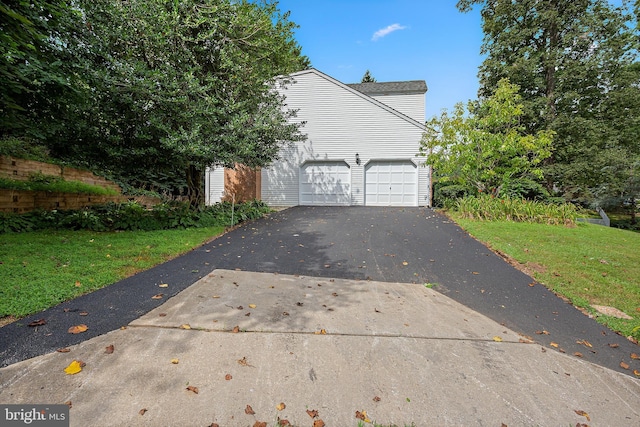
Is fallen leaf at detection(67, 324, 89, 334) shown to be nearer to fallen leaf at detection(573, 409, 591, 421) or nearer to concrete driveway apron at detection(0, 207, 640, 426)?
concrete driveway apron at detection(0, 207, 640, 426)

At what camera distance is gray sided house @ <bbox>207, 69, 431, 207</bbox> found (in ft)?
46.1

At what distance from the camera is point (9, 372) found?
2.15 metres

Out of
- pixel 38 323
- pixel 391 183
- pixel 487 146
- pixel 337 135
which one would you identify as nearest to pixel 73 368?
pixel 38 323

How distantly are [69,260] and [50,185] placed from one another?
4.27m

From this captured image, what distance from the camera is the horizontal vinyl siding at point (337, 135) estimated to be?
14109 millimetres

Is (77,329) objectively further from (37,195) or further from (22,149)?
(22,149)

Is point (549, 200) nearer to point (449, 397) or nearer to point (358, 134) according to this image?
point (358, 134)

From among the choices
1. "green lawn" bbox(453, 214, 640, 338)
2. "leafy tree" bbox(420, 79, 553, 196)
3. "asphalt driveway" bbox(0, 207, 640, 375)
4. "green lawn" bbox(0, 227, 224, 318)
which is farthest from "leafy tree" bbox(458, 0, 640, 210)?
"green lawn" bbox(0, 227, 224, 318)

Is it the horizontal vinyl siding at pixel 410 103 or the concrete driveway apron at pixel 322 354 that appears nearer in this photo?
the concrete driveway apron at pixel 322 354

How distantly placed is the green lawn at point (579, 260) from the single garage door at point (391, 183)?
5.27 meters

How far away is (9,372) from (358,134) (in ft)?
45.4

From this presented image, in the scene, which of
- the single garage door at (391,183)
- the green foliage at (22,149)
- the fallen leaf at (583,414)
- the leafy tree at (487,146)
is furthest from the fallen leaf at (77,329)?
the single garage door at (391,183)
